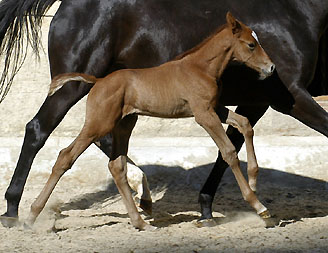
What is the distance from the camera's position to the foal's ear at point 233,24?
472 centimetres

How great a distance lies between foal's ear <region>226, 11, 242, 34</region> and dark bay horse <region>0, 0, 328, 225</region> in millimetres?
420

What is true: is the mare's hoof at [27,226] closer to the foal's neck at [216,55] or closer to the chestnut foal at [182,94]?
the chestnut foal at [182,94]

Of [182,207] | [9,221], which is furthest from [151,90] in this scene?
[182,207]

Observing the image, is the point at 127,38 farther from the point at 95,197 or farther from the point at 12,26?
the point at 95,197

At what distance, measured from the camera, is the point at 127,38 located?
526 cm

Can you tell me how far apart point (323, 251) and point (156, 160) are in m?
3.02

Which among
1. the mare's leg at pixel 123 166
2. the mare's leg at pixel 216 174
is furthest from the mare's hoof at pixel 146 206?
the mare's leg at pixel 123 166

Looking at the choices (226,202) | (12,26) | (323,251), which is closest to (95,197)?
(226,202)

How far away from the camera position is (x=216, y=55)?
4.85 metres

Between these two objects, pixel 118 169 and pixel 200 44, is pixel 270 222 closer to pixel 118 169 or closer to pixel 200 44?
pixel 118 169

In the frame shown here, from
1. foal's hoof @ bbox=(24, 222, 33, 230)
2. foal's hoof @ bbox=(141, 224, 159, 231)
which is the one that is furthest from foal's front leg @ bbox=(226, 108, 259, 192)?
foal's hoof @ bbox=(24, 222, 33, 230)

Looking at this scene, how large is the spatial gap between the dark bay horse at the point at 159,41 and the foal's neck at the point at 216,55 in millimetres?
361

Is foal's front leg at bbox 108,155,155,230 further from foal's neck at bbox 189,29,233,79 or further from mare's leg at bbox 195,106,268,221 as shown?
foal's neck at bbox 189,29,233,79

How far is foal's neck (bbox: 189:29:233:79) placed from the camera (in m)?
4.84
